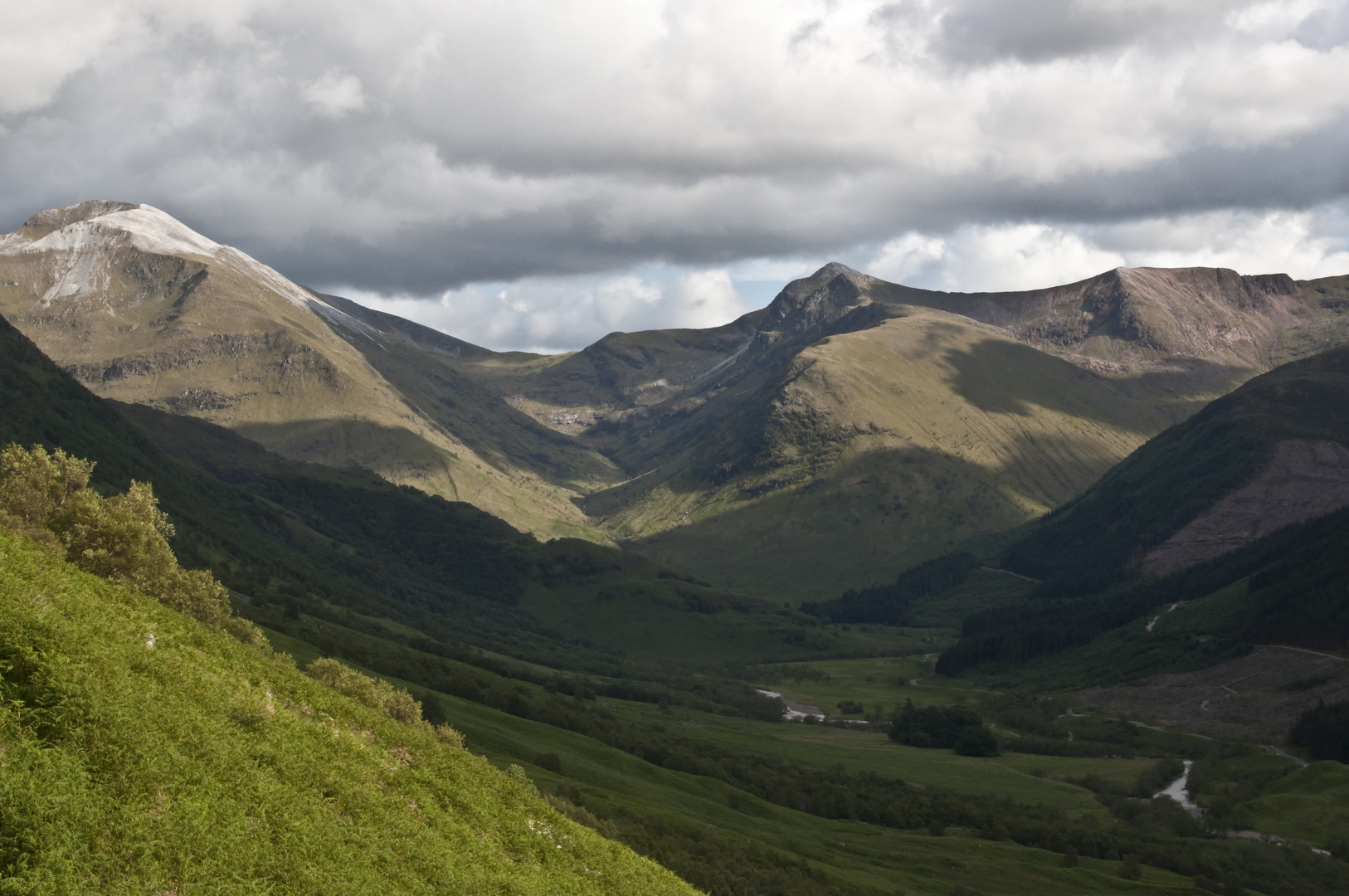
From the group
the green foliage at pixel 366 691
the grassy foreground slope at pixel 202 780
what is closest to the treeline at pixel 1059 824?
the green foliage at pixel 366 691

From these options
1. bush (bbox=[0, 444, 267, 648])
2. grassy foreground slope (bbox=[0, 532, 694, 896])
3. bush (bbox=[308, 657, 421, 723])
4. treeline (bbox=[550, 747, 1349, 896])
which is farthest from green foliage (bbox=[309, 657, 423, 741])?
treeline (bbox=[550, 747, 1349, 896])

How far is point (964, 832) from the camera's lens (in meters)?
158

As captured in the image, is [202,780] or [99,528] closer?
[202,780]

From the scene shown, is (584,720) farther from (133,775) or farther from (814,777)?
(133,775)

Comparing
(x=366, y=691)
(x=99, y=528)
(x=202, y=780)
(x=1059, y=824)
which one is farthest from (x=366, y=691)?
(x=1059, y=824)

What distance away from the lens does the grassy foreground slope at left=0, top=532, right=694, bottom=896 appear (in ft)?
98.0

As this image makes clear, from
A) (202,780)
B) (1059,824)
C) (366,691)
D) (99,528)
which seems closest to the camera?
Answer: (202,780)

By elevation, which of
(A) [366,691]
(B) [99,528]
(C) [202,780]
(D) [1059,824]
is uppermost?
(B) [99,528]

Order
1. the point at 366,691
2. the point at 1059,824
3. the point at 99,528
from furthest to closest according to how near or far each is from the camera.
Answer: the point at 1059,824 → the point at 99,528 → the point at 366,691

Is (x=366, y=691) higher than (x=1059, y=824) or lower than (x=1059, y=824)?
higher

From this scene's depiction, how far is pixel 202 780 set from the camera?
3484cm

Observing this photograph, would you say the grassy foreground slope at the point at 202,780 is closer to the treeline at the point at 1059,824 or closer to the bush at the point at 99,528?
the bush at the point at 99,528

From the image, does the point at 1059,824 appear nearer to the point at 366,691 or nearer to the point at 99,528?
the point at 366,691

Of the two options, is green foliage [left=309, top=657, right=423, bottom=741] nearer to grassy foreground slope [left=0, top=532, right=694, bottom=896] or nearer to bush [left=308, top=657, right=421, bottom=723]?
bush [left=308, top=657, right=421, bottom=723]
